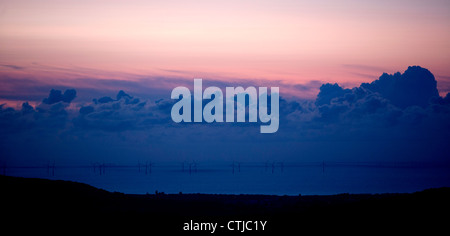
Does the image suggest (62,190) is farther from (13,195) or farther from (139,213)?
(139,213)

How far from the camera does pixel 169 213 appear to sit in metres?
45.6

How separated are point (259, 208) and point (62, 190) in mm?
17011

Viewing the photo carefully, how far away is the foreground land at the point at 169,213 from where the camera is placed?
3772 cm

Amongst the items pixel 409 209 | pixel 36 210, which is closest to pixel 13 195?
pixel 36 210

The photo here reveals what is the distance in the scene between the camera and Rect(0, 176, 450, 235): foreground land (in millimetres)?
37719
